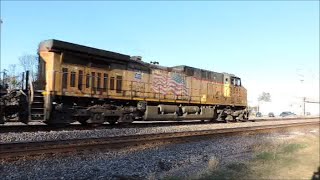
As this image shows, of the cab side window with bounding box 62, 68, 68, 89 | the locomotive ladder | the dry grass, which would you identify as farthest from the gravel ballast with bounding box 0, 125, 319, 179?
the cab side window with bounding box 62, 68, 68, 89

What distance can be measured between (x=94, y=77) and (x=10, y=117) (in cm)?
507

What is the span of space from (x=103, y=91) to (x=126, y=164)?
9738mm

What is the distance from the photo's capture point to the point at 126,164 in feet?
29.2

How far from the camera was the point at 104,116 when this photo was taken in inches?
692

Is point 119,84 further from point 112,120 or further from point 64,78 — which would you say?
point 64,78

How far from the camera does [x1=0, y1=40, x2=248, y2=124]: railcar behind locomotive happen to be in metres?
15.3

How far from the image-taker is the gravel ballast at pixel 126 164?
758 centimetres

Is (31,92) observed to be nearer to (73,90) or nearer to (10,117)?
(10,117)

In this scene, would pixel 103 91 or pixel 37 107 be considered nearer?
pixel 37 107

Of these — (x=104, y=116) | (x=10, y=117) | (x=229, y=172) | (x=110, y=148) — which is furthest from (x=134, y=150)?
(x=104, y=116)

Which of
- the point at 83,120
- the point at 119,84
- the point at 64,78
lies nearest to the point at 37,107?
the point at 64,78

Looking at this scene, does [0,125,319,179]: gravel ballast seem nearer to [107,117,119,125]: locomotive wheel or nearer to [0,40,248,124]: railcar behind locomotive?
[0,40,248,124]: railcar behind locomotive

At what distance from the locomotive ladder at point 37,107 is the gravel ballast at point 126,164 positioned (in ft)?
17.7

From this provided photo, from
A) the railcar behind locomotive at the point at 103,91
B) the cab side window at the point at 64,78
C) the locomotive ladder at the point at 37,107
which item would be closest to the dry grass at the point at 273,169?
the locomotive ladder at the point at 37,107
